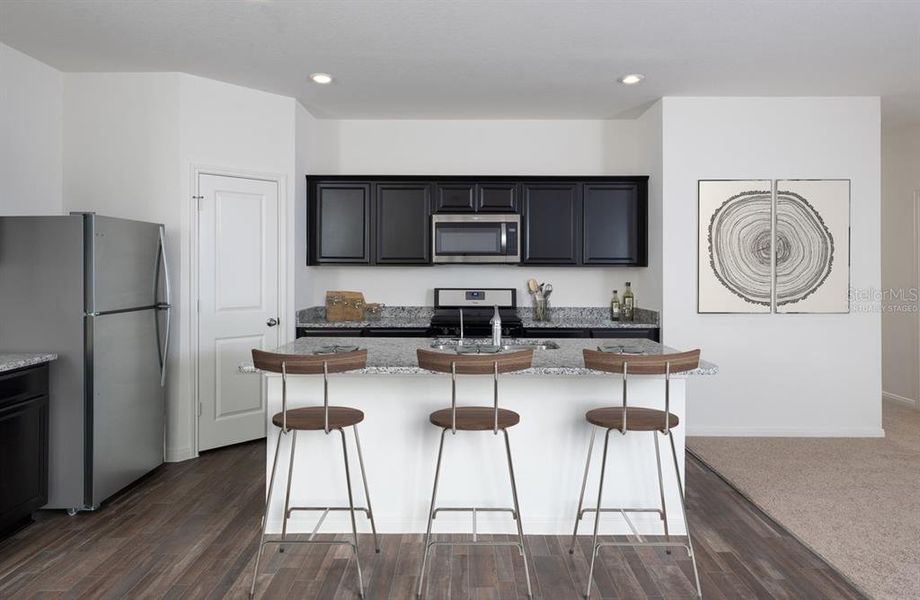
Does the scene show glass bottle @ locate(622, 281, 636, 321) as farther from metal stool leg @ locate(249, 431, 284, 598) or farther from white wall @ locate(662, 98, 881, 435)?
metal stool leg @ locate(249, 431, 284, 598)

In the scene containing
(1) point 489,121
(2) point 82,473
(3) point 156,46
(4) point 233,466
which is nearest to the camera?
(2) point 82,473

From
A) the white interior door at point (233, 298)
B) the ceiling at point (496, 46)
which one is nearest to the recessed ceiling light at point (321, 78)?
the ceiling at point (496, 46)

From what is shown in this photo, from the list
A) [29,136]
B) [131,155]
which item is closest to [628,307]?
[131,155]

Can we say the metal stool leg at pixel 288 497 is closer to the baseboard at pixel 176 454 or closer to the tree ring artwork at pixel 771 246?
the baseboard at pixel 176 454

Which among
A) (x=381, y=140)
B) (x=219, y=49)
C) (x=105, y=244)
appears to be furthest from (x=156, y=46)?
(x=381, y=140)

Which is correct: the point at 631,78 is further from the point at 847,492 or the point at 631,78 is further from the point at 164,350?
the point at 164,350

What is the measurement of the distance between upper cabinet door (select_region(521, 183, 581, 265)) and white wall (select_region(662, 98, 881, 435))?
76cm

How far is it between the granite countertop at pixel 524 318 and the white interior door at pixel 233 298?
43 centimetres

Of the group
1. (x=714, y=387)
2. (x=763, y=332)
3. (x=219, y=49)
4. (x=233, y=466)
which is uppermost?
(x=219, y=49)

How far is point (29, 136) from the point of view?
3.72m

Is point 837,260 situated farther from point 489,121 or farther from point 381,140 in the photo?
point 381,140

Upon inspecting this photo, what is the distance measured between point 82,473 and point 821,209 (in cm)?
533

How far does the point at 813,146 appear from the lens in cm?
443

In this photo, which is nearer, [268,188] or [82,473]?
[82,473]
